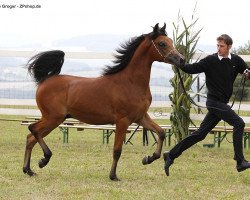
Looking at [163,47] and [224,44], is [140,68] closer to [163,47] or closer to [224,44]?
[163,47]

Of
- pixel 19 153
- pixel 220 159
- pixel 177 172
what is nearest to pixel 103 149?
pixel 19 153

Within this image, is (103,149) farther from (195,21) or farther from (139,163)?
(195,21)

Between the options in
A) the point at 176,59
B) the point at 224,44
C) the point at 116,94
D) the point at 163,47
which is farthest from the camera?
the point at 116,94

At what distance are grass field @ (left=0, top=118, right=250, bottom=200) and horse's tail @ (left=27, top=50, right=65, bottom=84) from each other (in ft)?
4.50

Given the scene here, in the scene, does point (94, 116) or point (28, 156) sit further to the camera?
point (28, 156)

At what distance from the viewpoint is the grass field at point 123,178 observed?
7.10 metres

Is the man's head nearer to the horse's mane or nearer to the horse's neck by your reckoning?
the horse's neck

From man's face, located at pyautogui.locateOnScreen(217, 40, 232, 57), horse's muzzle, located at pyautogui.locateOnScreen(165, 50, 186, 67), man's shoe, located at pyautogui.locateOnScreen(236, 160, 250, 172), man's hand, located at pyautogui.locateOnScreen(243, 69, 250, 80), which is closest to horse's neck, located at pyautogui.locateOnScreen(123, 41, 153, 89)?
horse's muzzle, located at pyautogui.locateOnScreen(165, 50, 186, 67)

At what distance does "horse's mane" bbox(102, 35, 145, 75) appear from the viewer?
332 inches

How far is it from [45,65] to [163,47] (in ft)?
6.42

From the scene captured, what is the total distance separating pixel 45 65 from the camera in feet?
30.1

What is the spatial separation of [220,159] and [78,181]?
362 cm

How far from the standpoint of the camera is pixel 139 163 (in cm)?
1004

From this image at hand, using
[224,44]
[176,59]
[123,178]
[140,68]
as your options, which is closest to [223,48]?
[224,44]
